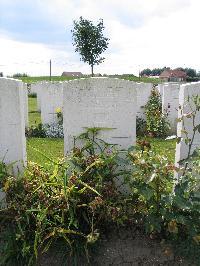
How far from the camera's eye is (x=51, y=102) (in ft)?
34.8

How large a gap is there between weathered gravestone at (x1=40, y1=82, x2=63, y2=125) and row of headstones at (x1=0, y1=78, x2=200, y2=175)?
6575 millimetres

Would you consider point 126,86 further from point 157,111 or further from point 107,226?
point 157,111

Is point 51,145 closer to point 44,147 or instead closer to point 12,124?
point 44,147

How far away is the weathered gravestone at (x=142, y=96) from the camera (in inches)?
428

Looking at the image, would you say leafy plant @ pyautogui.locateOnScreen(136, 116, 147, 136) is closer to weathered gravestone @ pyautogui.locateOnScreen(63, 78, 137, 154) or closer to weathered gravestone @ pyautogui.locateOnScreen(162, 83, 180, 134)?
weathered gravestone @ pyautogui.locateOnScreen(162, 83, 180, 134)

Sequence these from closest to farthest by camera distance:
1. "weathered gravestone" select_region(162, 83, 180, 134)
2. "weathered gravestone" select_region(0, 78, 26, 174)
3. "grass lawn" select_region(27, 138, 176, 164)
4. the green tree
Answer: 1. "weathered gravestone" select_region(0, 78, 26, 174)
2. "grass lawn" select_region(27, 138, 176, 164)
3. "weathered gravestone" select_region(162, 83, 180, 134)
4. the green tree

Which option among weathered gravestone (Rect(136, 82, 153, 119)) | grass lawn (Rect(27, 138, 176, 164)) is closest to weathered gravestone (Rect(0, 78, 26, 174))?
grass lawn (Rect(27, 138, 176, 164))

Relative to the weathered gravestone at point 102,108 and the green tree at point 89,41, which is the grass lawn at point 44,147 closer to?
the weathered gravestone at point 102,108

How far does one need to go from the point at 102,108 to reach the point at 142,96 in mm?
7057

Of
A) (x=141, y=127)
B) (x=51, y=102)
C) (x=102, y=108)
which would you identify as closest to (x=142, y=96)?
(x=141, y=127)

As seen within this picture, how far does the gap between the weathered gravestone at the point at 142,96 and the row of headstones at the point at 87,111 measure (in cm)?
683

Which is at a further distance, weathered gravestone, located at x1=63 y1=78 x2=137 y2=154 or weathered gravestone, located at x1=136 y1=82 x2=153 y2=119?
weathered gravestone, located at x1=136 y1=82 x2=153 y2=119

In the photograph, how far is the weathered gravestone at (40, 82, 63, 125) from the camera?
10.6 meters

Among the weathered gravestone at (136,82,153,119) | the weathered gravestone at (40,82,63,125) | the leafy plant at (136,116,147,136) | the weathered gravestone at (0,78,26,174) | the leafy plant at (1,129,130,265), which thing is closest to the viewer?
the leafy plant at (1,129,130,265)
